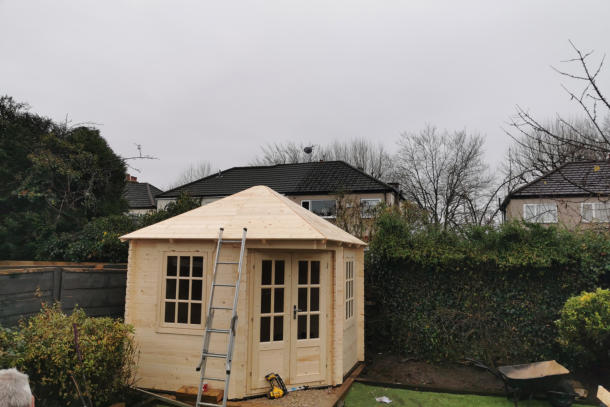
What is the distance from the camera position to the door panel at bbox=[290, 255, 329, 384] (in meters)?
6.17

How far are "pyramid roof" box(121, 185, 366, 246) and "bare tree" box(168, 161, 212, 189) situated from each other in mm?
36824

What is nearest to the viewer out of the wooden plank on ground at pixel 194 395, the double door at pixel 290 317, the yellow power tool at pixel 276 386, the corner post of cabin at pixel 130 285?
the wooden plank on ground at pixel 194 395

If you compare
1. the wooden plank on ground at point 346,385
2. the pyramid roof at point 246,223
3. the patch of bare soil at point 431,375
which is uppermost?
the pyramid roof at point 246,223

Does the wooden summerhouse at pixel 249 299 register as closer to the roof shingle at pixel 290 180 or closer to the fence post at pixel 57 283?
the fence post at pixel 57 283

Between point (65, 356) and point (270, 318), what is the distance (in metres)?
2.84

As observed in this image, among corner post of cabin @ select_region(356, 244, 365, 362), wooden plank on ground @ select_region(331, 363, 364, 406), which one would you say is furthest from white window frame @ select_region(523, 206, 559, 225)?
wooden plank on ground @ select_region(331, 363, 364, 406)

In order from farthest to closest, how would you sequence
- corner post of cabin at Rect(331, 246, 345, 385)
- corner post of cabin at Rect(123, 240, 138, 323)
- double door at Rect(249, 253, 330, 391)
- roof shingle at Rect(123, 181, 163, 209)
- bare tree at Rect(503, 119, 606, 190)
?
roof shingle at Rect(123, 181, 163, 209) → corner post of cabin at Rect(331, 246, 345, 385) → corner post of cabin at Rect(123, 240, 138, 323) → double door at Rect(249, 253, 330, 391) → bare tree at Rect(503, 119, 606, 190)

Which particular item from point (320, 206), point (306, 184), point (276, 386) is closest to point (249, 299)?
point (276, 386)

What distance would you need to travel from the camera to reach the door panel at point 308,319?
617cm

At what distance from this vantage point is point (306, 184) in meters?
22.0

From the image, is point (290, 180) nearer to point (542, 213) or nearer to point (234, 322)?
point (234, 322)

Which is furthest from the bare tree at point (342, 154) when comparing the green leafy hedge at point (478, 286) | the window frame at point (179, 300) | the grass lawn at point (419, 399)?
the window frame at point (179, 300)

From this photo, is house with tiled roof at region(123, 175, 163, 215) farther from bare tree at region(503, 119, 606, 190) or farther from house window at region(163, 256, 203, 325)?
bare tree at region(503, 119, 606, 190)

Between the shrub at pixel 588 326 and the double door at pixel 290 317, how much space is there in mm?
4326
